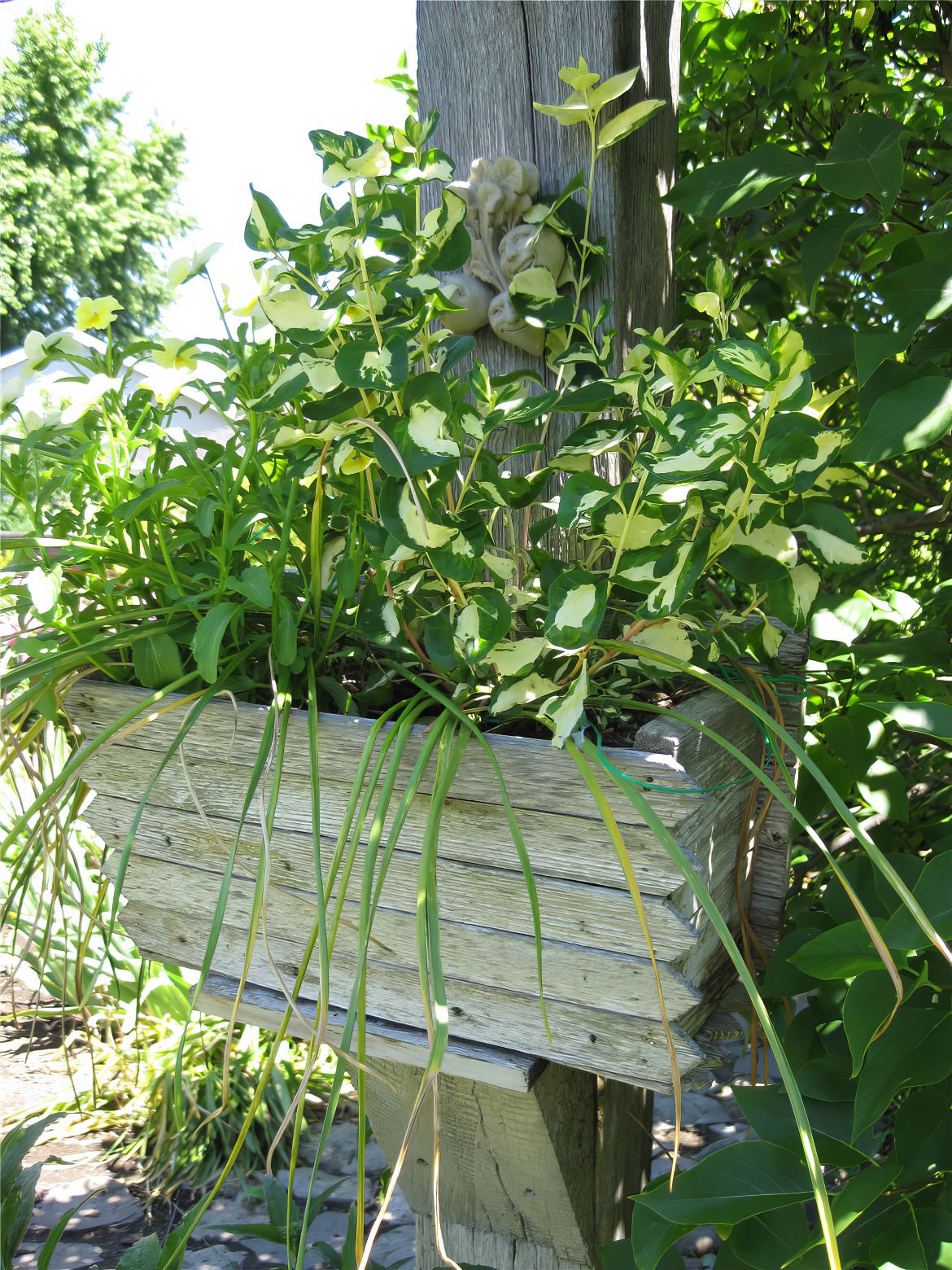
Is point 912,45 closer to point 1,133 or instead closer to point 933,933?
point 933,933

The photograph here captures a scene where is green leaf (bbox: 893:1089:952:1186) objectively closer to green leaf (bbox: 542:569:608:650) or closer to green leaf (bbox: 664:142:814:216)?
green leaf (bbox: 542:569:608:650)

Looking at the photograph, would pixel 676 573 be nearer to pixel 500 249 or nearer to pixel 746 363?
pixel 746 363

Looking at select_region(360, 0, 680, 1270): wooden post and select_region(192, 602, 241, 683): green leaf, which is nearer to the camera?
select_region(192, 602, 241, 683): green leaf

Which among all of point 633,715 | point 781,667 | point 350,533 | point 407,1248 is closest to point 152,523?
point 350,533

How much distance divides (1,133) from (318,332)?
55.5ft

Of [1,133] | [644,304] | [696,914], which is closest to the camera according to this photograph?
[696,914]

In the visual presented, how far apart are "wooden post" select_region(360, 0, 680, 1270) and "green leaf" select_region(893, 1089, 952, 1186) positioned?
0.90 feet

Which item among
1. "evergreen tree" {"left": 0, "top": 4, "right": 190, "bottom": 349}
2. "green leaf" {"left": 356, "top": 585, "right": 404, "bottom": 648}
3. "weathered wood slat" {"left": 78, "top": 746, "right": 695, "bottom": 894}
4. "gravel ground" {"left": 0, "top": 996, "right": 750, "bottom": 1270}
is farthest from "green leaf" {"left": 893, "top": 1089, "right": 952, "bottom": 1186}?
"evergreen tree" {"left": 0, "top": 4, "right": 190, "bottom": 349}

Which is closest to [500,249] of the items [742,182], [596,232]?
[596,232]

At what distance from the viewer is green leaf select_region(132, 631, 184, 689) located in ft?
2.30

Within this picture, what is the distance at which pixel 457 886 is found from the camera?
617mm

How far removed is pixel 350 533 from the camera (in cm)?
68

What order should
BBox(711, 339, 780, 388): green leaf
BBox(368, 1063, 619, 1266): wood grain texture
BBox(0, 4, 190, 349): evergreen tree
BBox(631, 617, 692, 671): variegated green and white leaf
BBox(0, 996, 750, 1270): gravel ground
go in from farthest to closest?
1. BBox(0, 4, 190, 349): evergreen tree
2. BBox(0, 996, 750, 1270): gravel ground
3. BBox(368, 1063, 619, 1266): wood grain texture
4. BBox(631, 617, 692, 671): variegated green and white leaf
5. BBox(711, 339, 780, 388): green leaf

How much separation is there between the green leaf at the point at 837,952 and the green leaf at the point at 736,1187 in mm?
120
